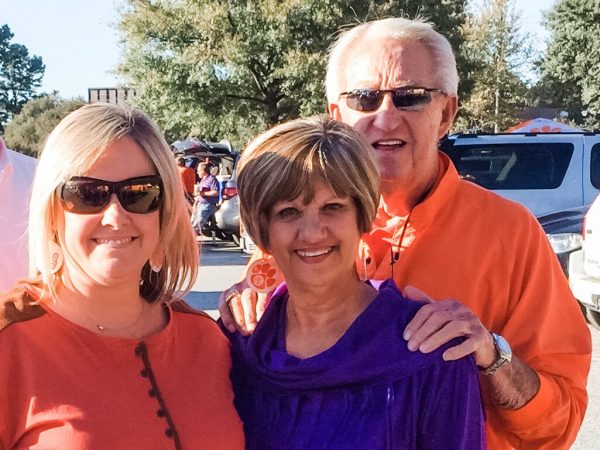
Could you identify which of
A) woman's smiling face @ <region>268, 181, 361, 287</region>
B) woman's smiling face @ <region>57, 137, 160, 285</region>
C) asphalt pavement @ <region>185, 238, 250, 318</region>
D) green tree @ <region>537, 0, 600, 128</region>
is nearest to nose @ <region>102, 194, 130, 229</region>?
woman's smiling face @ <region>57, 137, 160, 285</region>

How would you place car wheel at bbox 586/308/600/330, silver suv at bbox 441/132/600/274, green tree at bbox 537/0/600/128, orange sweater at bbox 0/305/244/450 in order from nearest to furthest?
orange sweater at bbox 0/305/244/450 < car wheel at bbox 586/308/600/330 < silver suv at bbox 441/132/600/274 < green tree at bbox 537/0/600/128

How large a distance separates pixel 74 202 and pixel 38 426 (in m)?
0.54

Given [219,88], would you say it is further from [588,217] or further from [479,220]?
[479,220]

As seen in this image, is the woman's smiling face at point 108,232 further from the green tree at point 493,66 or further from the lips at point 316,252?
the green tree at point 493,66

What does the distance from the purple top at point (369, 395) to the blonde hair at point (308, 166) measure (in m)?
0.28

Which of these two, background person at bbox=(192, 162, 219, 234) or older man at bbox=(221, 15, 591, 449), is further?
background person at bbox=(192, 162, 219, 234)

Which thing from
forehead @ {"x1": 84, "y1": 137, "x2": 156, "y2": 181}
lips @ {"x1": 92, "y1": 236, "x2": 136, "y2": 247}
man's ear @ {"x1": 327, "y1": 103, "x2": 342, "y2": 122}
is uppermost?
man's ear @ {"x1": 327, "y1": 103, "x2": 342, "y2": 122}

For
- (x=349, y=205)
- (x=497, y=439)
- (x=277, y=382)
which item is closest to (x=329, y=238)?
(x=349, y=205)

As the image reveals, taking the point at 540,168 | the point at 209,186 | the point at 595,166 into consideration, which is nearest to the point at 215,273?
the point at 209,186

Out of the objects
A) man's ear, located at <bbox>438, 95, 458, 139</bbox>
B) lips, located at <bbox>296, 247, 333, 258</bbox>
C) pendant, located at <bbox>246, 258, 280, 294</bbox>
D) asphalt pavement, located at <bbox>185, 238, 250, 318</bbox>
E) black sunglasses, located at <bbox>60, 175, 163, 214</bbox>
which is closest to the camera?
black sunglasses, located at <bbox>60, 175, 163, 214</bbox>

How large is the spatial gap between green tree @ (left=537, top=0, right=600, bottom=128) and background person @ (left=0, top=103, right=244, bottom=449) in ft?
96.9

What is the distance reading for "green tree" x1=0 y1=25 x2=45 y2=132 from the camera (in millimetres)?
85812

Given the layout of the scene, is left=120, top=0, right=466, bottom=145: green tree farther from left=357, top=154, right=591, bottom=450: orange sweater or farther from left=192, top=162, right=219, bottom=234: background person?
left=357, top=154, right=591, bottom=450: orange sweater

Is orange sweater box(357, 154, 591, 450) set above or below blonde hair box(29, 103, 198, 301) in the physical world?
below
